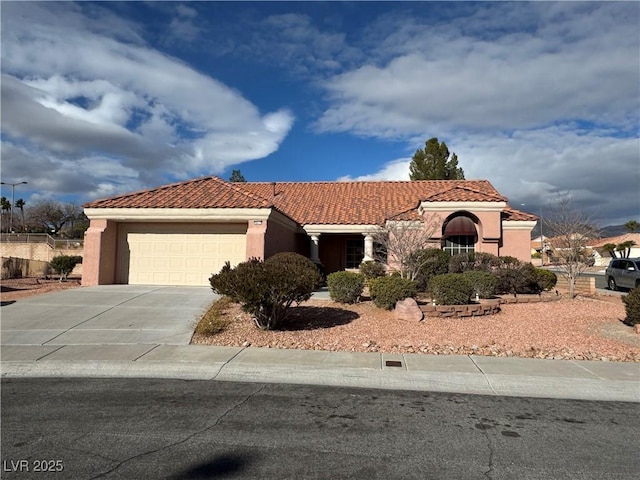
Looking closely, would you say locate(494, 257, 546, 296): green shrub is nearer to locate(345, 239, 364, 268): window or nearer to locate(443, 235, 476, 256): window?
locate(443, 235, 476, 256): window

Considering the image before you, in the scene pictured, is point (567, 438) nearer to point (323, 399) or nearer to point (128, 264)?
point (323, 399)

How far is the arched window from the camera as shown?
19.9 metres

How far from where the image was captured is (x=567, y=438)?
504cm

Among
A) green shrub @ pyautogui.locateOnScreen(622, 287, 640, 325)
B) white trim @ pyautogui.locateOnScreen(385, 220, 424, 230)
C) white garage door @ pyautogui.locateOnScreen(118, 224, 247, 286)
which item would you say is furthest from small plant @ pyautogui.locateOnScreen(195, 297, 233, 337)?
green shrub @ pyautogui.locateOnScreen(622, 287, 640, 325)

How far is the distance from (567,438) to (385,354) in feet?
13.7

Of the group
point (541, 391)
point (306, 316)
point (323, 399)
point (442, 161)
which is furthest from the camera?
point (442, 161)

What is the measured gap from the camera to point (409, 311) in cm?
1159

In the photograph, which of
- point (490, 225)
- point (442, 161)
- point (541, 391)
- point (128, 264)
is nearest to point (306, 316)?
point (541, 391)

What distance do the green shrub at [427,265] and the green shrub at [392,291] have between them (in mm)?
2678

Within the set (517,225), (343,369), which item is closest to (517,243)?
(517,225)

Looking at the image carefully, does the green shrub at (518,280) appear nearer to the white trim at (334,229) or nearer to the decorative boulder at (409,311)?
the decorative boulder at (409,311)

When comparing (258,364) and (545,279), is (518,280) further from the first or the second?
(258,364)

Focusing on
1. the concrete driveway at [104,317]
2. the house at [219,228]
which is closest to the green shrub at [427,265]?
the house at [219,228]

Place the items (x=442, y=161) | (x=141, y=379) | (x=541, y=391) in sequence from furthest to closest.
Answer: (x=442, y=161)
(x=141, y=379)
(x=541, y=391)
